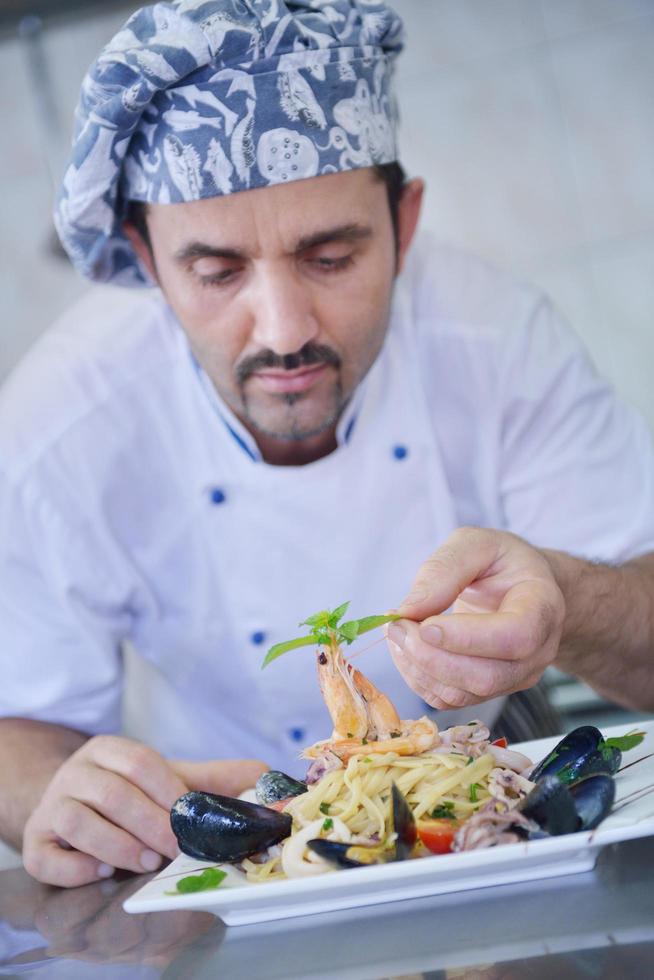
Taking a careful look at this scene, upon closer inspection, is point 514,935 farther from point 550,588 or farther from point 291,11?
point 291,11

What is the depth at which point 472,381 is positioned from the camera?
1.96m

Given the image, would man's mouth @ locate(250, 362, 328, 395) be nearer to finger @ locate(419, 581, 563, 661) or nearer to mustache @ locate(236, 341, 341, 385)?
mustache @ locate(236, 341, 341, 385)

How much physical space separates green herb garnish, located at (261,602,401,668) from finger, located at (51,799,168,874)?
34 centimetres

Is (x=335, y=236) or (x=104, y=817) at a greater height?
(x=335, y=236)

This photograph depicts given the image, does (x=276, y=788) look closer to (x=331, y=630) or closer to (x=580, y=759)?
(x=331, y=630)

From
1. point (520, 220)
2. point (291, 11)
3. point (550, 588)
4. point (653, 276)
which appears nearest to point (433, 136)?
point (520, 220)

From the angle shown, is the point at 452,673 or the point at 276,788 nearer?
the point at 452,673

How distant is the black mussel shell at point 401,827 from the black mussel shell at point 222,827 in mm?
137

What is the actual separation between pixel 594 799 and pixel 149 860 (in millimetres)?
567

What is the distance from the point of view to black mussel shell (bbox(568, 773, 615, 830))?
3.01ft

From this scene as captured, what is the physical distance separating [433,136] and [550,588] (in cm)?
284

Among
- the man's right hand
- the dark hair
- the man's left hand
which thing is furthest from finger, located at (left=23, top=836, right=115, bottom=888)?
Result: the dark hair

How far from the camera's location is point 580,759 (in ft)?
3.43

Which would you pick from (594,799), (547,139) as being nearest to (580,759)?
(594,799)
